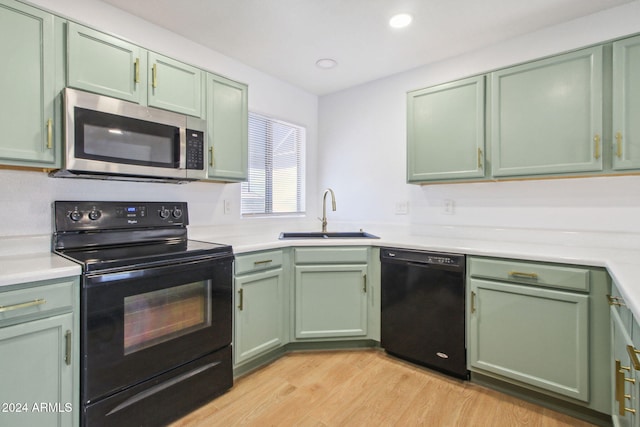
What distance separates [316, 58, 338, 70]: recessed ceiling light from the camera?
274 centimetres

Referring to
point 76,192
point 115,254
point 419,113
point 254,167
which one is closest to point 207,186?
point 254,167

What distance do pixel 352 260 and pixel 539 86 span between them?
1.71 m

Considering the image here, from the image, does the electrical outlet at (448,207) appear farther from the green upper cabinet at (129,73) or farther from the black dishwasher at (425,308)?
the green upper cabinet at (129,73)

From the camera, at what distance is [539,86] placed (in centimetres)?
202

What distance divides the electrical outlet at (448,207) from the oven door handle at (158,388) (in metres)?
2.10

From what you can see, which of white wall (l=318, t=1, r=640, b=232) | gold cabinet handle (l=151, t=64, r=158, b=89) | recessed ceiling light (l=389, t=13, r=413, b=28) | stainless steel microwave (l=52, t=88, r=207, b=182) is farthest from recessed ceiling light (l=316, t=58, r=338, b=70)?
gold cabinet handle (l=151, t=64, r=158, b=89)

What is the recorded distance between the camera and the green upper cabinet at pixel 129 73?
164 cm

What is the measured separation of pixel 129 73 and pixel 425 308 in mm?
2394

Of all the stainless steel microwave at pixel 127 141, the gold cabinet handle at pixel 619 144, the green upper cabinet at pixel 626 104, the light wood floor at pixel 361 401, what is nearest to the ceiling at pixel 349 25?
the green upper cabinet at pixel 626 104

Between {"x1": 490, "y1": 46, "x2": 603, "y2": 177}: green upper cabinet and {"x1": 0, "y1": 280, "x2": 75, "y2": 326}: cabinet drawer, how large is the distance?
252 centimetres

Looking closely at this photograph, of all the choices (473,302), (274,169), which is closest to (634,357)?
(473,302)

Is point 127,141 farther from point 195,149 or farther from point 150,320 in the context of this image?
point 150,320

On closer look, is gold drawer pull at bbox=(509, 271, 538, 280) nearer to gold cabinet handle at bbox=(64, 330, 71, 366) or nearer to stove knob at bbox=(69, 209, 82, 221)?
gold cabinet handle at bbox=(64, 330, 71, 366)

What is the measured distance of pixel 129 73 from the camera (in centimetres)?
184
